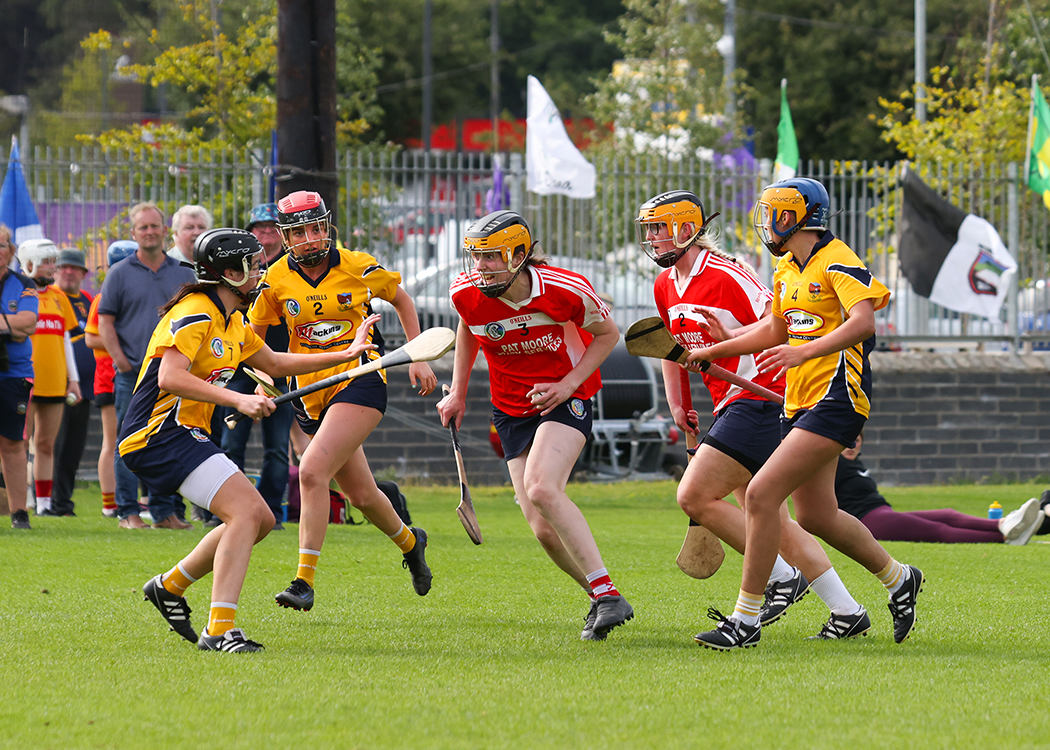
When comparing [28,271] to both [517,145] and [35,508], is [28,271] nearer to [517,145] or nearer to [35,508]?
[35,508]

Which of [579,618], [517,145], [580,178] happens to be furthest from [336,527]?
[517,145]

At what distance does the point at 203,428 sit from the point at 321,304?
113cm

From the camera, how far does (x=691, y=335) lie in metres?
6.13

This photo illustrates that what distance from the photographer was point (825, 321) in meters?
5.57

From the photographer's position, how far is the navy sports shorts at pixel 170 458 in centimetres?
552

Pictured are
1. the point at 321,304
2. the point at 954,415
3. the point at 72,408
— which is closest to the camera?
the point at 321,304

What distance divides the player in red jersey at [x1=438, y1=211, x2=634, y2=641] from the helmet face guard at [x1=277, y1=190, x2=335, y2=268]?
838 millimetres

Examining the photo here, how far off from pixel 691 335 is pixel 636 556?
116 inches

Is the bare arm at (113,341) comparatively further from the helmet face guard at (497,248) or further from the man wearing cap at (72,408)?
the helmet face guard at (497,248)

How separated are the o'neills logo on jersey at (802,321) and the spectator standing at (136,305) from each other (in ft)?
17.8

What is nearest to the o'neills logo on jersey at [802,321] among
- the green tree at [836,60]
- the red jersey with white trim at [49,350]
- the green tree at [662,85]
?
the red jersey with white trim at [49,350]

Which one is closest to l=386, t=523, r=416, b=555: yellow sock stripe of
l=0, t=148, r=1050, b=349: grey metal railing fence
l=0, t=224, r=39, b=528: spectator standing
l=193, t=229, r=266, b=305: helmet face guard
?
l=193, t=229, r=266, b=305: helmet face guard

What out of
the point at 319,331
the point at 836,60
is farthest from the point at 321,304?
the point at 836,60

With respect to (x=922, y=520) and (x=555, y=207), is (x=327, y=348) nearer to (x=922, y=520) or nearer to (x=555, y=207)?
(x=922, y=520)
